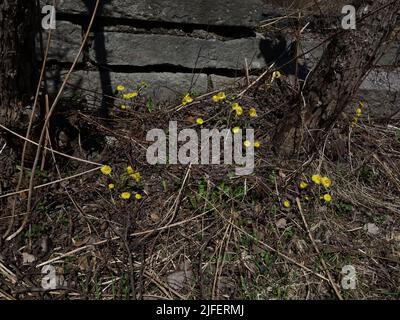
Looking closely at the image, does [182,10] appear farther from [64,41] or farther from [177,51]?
[64,41]

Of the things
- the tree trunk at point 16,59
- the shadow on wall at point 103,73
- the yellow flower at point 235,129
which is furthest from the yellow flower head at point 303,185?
the tree trunk at point 16,59

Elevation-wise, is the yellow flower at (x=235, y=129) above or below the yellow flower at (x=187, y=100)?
below

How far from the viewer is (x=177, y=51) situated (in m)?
2.77

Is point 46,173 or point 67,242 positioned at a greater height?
point 46,173

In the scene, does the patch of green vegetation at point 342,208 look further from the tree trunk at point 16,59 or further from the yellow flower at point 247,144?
the tree trunk at point 16,59

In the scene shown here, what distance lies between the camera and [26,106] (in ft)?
6.77

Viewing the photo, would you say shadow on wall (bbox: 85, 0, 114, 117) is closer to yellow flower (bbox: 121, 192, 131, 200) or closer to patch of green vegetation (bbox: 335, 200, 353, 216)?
yellow flower (bbox: 121, 192, 131, 200)

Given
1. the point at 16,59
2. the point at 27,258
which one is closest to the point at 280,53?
the point at 16,59

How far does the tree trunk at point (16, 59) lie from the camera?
1.83 metres

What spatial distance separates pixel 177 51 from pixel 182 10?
0.27 m

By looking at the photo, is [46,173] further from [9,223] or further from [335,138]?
[335,138]
